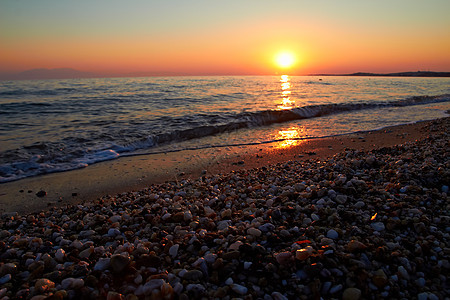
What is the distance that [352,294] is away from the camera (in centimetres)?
188

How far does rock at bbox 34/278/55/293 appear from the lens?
82.7 inches

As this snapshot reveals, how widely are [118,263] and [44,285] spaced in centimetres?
58

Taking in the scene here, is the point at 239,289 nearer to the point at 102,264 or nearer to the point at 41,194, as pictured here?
the point at 102,264

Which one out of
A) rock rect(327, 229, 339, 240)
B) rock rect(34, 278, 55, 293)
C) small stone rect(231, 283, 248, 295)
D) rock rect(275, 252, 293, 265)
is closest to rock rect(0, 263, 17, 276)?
rock rect(34, 278, 55, 293)

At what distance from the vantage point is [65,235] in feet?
11.1

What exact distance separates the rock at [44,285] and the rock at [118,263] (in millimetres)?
465

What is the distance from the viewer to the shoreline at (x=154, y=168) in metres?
5.31

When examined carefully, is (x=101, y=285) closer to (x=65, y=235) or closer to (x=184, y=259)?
(x=184, y=259)

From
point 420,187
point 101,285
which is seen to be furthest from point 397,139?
point 101,285

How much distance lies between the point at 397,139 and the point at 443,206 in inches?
276

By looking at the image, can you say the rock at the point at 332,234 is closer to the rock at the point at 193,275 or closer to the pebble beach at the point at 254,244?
the pebble beach at the point at 254,244

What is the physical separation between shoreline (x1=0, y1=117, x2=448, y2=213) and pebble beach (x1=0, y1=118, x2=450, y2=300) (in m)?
0.97

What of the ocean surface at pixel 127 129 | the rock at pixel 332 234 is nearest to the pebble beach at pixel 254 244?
the rock at pixel 332 234

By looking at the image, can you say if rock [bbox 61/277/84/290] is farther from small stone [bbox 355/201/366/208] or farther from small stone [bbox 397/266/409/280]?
small stone [bbox 355/201/366/208]
